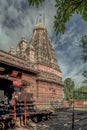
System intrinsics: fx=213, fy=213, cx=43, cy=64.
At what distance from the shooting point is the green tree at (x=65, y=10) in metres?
2.97

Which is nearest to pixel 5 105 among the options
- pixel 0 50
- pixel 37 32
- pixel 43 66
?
pixel 0 50

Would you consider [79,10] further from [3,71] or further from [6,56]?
[6,56]

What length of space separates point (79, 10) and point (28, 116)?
13180 millimetres

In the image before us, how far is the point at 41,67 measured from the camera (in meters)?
43.2

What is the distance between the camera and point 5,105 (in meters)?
13.9

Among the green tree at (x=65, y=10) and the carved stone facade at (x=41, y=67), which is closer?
the green tree at (x=65, y=10)

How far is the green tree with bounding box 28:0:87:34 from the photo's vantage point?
9.75ft

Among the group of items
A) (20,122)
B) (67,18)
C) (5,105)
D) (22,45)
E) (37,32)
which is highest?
(37,32)

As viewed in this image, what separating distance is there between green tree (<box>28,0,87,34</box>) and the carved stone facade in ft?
63.6

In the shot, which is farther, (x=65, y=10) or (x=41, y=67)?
(x=41, y=67)

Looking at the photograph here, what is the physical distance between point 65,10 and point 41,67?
131 ft

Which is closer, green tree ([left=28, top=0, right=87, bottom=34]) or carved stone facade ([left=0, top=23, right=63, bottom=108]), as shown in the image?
green tree ([left=28, top=0, right=87, bottom=34])

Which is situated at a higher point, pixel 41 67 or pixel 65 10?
pixel 41 67

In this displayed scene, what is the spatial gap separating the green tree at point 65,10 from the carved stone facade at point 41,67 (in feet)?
63.6
